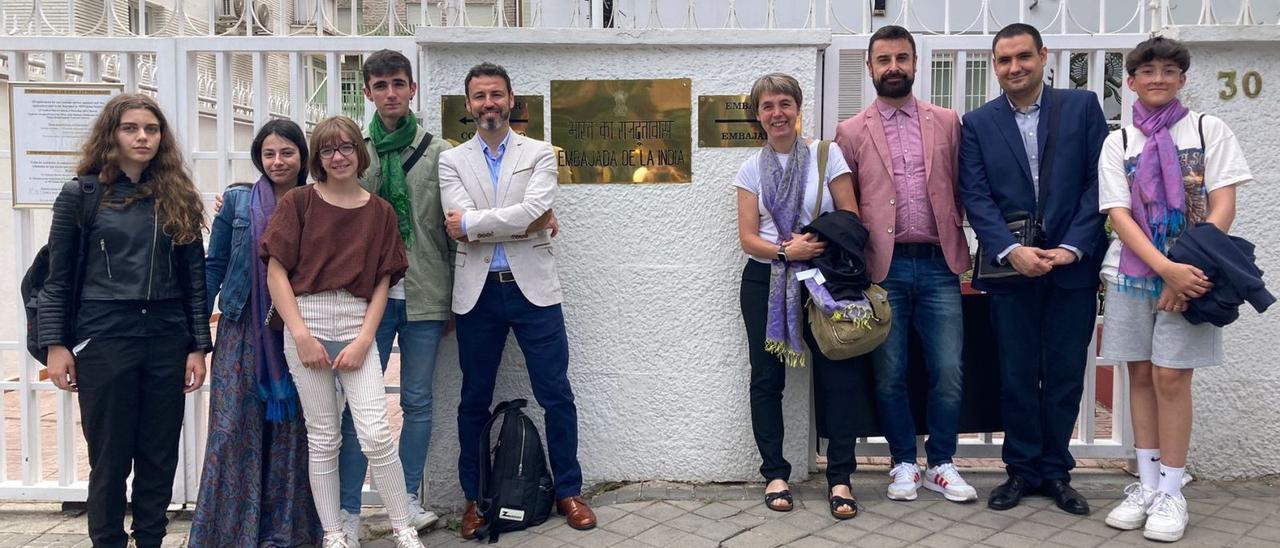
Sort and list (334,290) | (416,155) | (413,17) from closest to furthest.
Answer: (334,290)
(416,155)
(413,17)

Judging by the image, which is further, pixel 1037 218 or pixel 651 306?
pixel 651 306

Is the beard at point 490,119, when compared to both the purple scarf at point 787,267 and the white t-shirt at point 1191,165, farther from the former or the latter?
the white t-shirt at point 1191,165

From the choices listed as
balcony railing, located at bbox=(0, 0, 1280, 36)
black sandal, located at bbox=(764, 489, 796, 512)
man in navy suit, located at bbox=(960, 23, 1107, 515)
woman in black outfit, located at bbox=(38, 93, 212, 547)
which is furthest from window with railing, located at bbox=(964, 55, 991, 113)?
woman in black outfit, located at bbox=(38, 93, 212, 547)

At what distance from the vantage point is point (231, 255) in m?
3.79

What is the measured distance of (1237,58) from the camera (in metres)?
4.49

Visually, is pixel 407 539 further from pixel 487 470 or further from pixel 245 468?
pixel 245 468

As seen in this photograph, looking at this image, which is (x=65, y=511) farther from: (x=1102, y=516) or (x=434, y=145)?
(x=1102, y=516)

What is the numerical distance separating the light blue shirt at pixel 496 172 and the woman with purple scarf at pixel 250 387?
0.73 m

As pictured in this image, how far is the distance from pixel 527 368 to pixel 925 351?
1.78 m

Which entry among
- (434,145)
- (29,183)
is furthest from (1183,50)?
(29,183)

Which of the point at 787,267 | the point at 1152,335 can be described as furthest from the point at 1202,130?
the point at 787,267

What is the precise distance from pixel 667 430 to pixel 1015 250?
1.76m

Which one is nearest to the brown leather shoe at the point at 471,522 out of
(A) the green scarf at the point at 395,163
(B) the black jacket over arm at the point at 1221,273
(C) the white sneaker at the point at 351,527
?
(C) the white sneaker at the point at 351,527

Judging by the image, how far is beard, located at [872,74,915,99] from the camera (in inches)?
163
